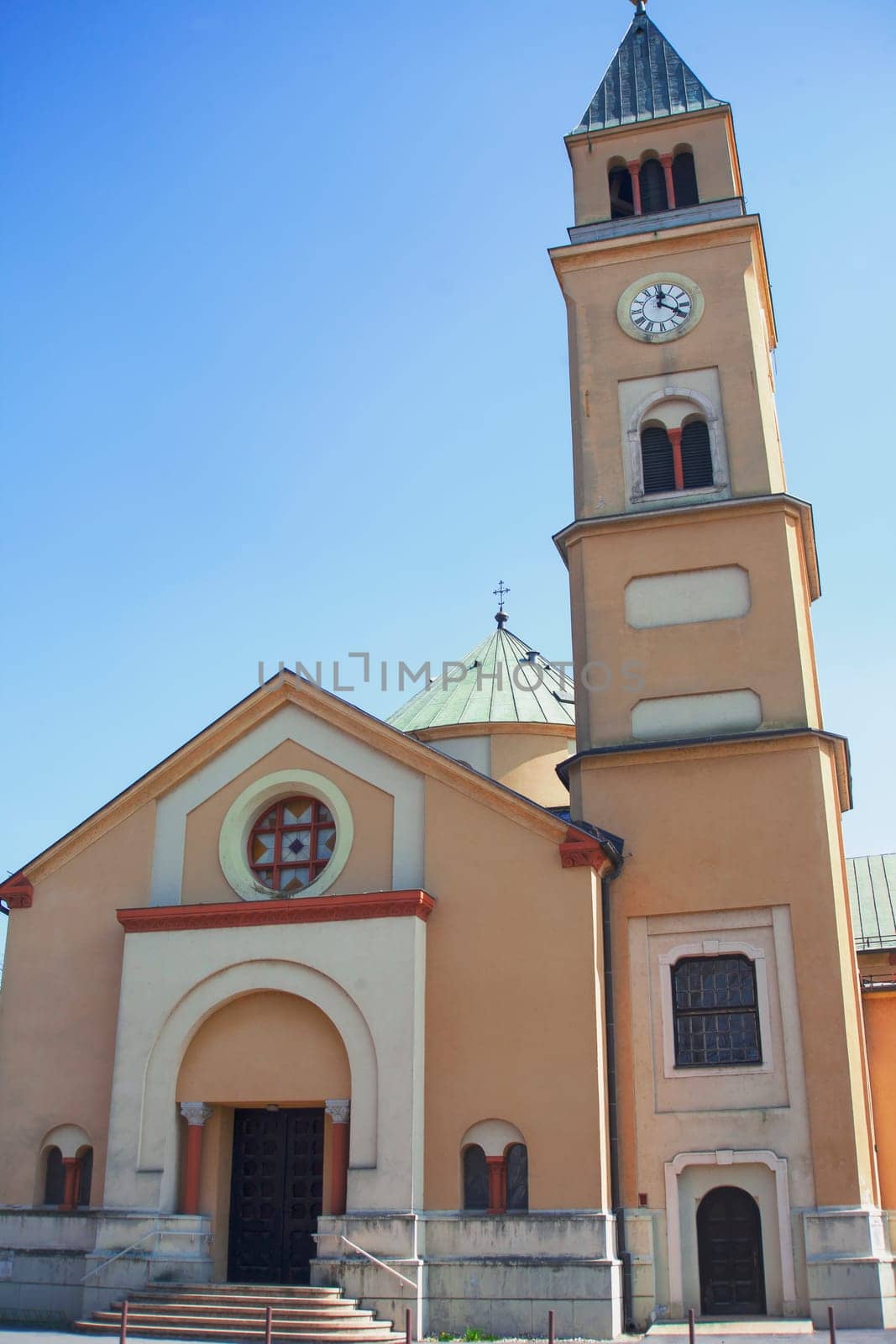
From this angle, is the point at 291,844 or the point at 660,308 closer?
the point at 291,844

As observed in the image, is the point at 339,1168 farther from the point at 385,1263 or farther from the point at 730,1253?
the point at 730,1253

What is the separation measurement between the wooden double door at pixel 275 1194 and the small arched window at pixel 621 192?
18990mm

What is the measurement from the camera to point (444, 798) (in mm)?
21438

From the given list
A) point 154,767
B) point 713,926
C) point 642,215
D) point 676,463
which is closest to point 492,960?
point 713,926

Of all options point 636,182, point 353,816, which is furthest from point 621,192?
point 353,816

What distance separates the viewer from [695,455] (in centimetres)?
2461

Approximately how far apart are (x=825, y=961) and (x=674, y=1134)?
11.2ft

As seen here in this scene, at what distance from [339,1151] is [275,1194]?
174 cm

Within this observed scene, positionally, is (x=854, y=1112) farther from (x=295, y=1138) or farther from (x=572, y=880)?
(x=295, y=1138)

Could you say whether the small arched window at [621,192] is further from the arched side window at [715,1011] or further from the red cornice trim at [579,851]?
the arched side window at [715,1011]

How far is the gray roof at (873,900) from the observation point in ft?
94.3

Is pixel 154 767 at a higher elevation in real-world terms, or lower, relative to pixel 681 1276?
higher

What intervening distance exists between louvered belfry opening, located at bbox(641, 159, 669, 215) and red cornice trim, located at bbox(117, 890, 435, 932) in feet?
50.5

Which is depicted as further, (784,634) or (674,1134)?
(784,634)
